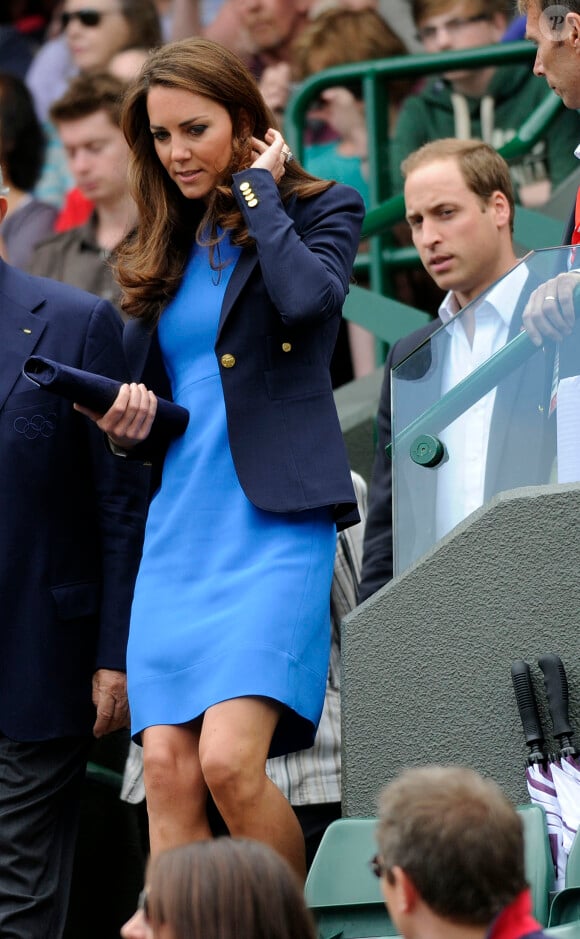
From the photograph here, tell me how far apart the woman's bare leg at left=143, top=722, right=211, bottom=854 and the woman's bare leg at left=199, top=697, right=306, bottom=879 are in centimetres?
9

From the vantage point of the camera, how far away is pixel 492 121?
7059mm

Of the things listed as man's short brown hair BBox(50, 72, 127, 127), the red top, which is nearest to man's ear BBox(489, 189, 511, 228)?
the red top

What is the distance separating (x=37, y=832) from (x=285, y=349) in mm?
1313

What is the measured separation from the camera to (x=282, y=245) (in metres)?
3.70

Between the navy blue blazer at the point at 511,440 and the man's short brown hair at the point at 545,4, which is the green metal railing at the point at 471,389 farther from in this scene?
the man's short brown hair at the point at 545,4

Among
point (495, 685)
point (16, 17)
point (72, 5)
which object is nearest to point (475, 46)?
point (72, 5)

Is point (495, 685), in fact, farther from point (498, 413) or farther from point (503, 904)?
point (503, 904)

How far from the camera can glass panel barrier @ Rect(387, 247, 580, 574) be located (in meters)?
3.90

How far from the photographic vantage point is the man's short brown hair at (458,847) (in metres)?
2.49

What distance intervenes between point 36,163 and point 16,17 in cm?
108

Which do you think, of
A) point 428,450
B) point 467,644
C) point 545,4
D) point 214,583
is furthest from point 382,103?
point 214,583

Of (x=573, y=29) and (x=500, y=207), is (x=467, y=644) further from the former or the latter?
(x=500, y=207)

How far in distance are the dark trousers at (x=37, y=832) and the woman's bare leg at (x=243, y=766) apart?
669mm

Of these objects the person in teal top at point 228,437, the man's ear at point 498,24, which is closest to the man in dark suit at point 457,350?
the person in teal top at point 228,437
